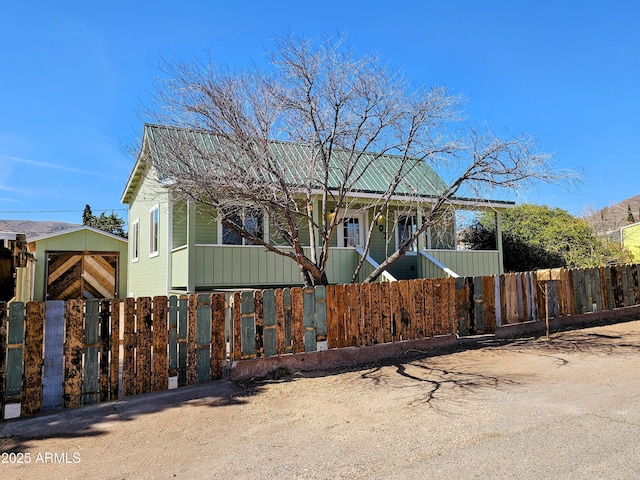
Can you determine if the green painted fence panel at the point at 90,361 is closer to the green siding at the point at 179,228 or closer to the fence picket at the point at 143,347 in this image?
the fence picket at the point at 143,347

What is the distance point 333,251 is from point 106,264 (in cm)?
1150

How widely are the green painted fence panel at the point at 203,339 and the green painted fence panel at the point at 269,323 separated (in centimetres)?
85

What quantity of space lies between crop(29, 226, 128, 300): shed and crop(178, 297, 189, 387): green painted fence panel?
44.1 ft

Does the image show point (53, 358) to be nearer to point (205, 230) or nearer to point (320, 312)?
point (320, 312)

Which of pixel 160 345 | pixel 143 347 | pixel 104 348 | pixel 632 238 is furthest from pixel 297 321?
pixel 632 238

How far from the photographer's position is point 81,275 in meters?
17.5

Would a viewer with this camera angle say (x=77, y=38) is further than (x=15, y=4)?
Yes

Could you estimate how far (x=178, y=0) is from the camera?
8445 mm

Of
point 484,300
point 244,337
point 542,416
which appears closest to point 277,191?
point 244,337

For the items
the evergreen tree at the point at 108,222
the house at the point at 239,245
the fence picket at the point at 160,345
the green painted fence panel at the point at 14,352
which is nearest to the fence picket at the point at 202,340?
the fence picket at the point at 160,345

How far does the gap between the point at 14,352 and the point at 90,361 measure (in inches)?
31.5

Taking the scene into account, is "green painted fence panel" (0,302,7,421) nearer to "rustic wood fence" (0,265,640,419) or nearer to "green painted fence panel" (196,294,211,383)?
"rustic wood fence" (0,265,640,419)

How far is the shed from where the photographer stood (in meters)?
16.8

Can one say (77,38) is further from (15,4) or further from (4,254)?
(4,254)
